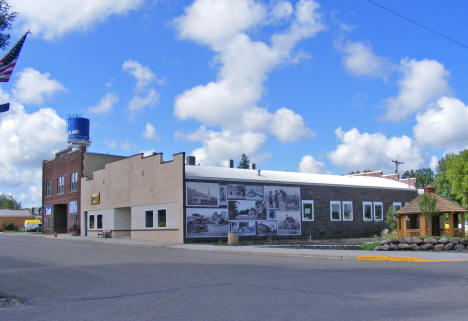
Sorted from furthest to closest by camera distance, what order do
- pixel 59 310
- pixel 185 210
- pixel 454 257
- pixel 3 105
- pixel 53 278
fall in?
pixel 185 210, pixel 454 257, pixel 53 278, pixel 3 105, pixel 59 310

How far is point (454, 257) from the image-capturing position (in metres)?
18.5

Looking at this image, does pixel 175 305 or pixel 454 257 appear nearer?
pixel 175 305

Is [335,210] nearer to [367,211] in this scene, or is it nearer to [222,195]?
[367,211]

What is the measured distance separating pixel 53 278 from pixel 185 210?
19.3m

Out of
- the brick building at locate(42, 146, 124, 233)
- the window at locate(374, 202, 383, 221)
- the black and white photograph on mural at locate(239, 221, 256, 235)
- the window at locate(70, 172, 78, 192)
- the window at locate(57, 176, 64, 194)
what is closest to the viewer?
the black and white photograph on mural at locate(239, 221, 256, 235)

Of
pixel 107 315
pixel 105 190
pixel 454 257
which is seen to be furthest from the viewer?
pixel 105 190

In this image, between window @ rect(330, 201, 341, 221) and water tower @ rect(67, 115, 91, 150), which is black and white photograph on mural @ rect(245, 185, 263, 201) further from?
water tower @ rect(67, 115, 91, 150)

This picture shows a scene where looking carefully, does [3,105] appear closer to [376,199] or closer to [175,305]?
[175,305]

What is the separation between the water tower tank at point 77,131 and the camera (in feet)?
205

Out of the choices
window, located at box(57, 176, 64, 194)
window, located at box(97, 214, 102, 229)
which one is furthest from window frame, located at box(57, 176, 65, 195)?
window, located at box(97, 214, 102, 229)

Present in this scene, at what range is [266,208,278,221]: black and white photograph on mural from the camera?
124ft

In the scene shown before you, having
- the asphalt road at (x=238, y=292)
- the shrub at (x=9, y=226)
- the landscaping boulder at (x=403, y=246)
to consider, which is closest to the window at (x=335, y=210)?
the landscaping boulder at (x=403, y=246)

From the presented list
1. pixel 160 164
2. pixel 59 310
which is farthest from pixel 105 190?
pixel 59 310

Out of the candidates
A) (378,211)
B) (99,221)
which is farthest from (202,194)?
(378,211)
